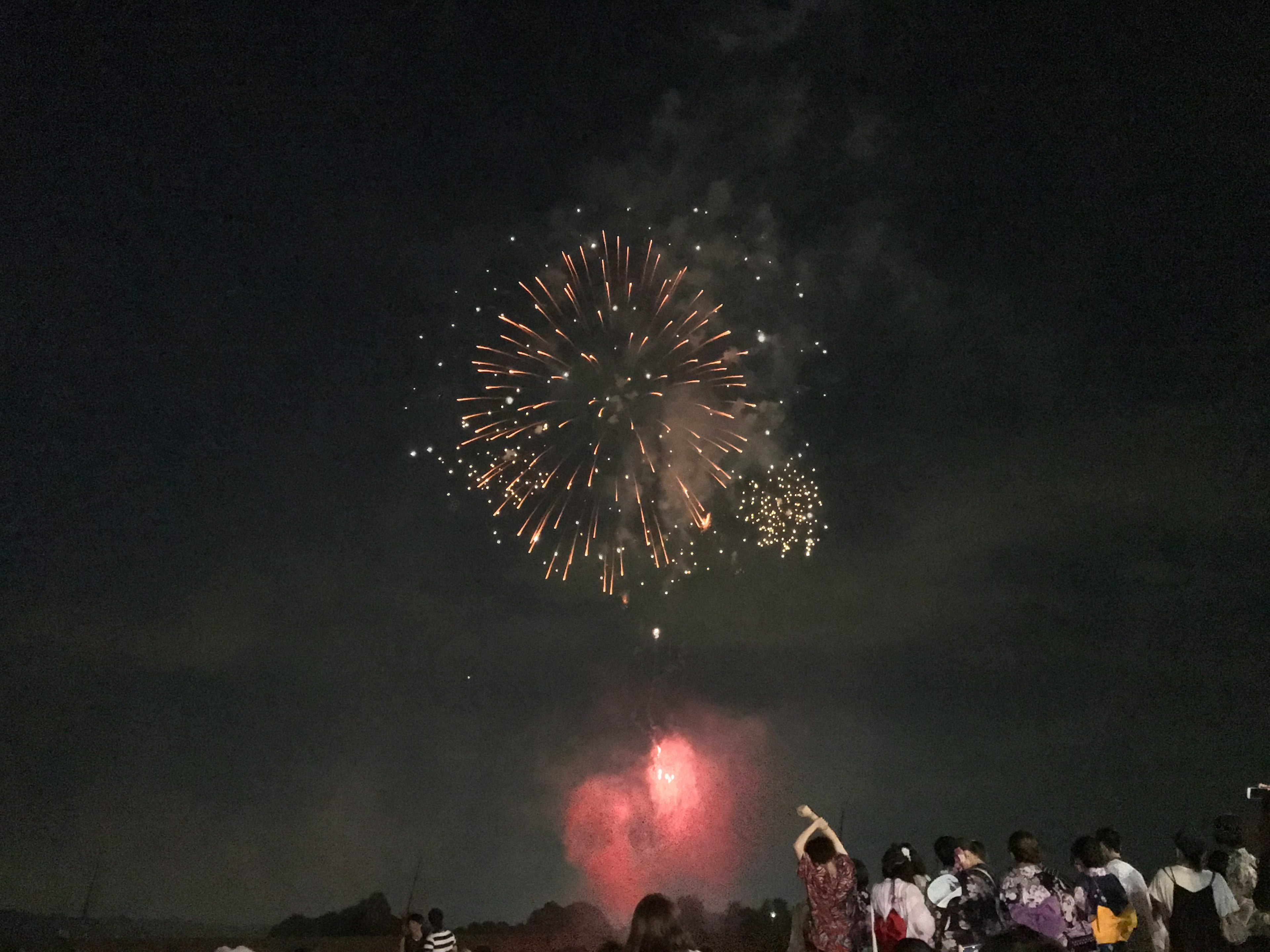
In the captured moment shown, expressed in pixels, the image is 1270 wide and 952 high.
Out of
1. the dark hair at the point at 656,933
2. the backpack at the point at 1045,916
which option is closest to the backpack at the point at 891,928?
the backpack at the point at 1045,916

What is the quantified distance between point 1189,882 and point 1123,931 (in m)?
0.64

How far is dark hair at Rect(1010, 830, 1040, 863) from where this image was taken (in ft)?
21.3

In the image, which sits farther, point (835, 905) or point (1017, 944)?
point (835, 905)

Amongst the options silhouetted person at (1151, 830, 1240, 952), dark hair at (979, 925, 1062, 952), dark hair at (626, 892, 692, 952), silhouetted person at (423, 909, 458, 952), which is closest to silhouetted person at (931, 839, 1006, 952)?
silhouetted person at (1151, 830, 1240, 952)

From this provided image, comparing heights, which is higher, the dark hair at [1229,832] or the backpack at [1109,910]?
the dark hair at [1229,832]

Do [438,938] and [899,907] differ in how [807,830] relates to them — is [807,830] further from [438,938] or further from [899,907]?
[438,938]

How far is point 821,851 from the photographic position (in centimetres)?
689

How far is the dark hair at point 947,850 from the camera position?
7129 mm

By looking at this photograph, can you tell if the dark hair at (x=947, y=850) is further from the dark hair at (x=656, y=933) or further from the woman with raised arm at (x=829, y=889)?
the dark hair at (x=656, y=933)

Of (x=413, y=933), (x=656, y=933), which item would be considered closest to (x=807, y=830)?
(x=656, y=933)

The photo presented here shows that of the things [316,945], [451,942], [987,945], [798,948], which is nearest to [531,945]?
[316,945]

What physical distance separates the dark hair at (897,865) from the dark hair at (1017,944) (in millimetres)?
2444

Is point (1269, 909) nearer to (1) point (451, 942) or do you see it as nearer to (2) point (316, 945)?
(1) point (451, 942)

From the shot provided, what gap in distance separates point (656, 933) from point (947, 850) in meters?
4.21
